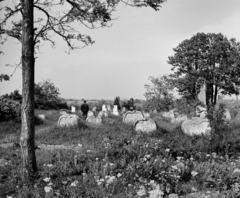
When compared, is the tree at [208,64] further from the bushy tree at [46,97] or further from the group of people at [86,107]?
the bushy tree at [46,97]

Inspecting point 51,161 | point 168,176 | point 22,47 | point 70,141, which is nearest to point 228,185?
point 168,176

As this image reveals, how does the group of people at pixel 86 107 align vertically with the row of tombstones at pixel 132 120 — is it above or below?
above

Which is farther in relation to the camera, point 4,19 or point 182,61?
point 182,61

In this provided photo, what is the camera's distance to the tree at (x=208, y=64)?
3538cm

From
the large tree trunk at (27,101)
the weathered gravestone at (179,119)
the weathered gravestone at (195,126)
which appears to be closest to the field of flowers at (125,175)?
the large tree trunk at (27,101)

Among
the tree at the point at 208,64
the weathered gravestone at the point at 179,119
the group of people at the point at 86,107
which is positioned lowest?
the weathered gravestone at the point at 179,119

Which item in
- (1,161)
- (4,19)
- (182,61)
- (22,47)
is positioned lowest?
(1,161)

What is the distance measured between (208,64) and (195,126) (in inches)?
1009

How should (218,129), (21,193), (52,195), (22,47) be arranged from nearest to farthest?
(52,195), (21,193), (22,47), (218,129)

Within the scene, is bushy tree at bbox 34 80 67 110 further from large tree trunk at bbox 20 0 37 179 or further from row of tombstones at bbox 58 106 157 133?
large tree trunk at bbox 20 0 37 179

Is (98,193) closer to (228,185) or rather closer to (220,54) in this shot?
(228,185)

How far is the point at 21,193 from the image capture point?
514cm

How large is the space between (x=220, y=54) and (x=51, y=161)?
32.6 metres

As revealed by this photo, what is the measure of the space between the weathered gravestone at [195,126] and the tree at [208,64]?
2197 centimetres
